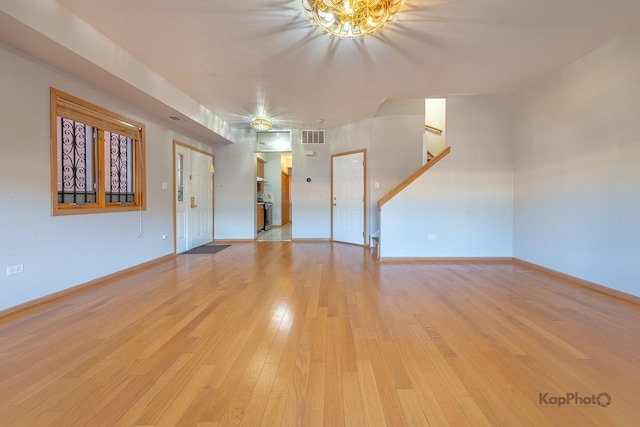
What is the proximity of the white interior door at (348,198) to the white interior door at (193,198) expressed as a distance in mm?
3098

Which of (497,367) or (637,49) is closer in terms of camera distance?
(497,367)

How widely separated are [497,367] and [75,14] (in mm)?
4479

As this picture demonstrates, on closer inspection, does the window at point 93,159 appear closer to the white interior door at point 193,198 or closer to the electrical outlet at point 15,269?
the electrical outlet at point 15,269

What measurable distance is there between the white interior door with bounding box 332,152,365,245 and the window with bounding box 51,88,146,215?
4.13 meters

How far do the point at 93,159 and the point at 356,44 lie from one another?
3550 mm

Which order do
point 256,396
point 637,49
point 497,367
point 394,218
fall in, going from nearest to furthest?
point 256,396, point 497,367, point 637,49, point 394,218

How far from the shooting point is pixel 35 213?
2.86 m

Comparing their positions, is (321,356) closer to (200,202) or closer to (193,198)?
(193,198)

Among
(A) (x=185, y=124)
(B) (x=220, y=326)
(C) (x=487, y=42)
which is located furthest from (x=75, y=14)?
(C) (x=487, y=42)

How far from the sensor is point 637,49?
2.91 meters

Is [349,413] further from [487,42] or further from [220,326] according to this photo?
[487,42]

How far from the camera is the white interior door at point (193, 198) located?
5.69 metres

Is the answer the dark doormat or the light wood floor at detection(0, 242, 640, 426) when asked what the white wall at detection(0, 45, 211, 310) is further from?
the dark doormat

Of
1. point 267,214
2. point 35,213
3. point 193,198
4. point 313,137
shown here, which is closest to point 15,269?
point 35,213
